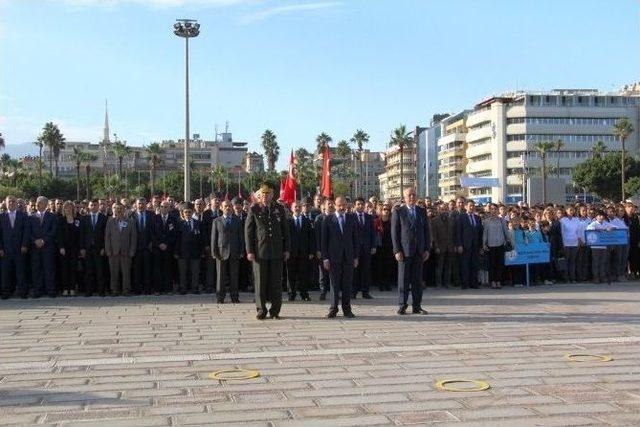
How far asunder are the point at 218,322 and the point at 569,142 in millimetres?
120358

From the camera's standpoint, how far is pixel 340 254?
12.9m

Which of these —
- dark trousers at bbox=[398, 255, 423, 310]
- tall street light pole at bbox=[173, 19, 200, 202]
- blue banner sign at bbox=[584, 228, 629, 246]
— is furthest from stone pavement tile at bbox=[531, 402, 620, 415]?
tall street light pole at bbox=[173, 19, 200, 202]

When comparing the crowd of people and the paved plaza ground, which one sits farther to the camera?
the crowd of people

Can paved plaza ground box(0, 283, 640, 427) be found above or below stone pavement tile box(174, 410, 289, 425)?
above

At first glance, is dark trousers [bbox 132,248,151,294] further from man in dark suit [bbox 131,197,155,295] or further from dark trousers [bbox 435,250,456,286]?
dark trousers [bbox 435,250,456,286]

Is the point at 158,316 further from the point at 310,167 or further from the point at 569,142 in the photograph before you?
the point at 310,167

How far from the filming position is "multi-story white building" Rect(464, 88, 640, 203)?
12306 cm

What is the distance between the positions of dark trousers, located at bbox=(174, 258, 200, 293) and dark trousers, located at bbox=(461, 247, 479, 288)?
6086 mm

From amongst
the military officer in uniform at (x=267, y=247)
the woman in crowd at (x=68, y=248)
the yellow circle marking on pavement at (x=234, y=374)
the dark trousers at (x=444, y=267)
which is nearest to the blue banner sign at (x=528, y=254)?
the dark trousers at (x=444, y=267)

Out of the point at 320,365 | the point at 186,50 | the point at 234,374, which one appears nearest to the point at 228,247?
the point at 320,365

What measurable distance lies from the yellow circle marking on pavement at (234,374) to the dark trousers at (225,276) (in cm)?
689

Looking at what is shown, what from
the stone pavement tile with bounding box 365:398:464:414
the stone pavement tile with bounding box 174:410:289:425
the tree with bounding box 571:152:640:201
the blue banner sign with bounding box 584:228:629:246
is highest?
the tree with bounding box 571:152:640:201

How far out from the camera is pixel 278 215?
13.1m

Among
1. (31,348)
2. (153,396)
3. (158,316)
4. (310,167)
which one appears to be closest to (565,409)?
(153,396)
